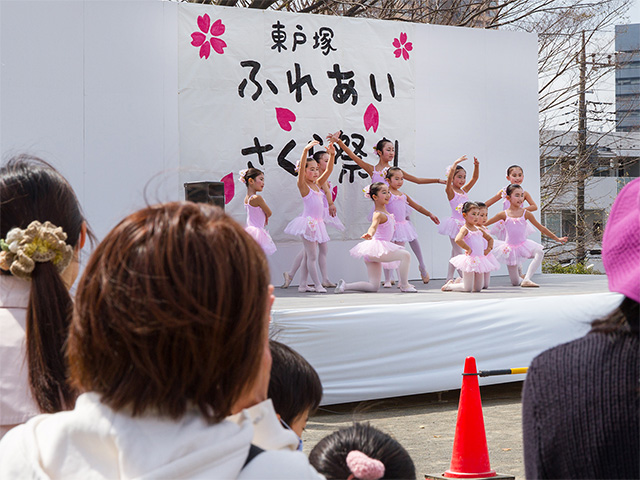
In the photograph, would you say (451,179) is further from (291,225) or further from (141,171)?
(141,171)

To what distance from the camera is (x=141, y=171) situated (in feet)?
26.5

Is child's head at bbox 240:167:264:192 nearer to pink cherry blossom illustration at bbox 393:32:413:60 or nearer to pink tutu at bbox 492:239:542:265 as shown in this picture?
pink cherry blossom illustration at bbox 393:32:413:60

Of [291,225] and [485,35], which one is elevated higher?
[485,35]

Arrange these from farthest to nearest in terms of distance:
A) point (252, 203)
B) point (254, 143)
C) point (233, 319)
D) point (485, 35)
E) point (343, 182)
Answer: point (485, 35), point (343, 182), point (254, 143), point (252, 203), point (233, 319)

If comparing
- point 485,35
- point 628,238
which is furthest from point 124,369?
point 485,35

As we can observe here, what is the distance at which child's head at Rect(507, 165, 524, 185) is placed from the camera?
9547mm

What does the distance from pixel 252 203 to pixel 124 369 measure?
714cm

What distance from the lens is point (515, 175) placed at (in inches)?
376

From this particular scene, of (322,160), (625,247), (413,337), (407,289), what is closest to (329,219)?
(322,160)

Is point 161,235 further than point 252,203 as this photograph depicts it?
No

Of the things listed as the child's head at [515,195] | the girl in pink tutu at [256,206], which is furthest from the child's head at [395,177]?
the girl in pink tutu at [256,206]

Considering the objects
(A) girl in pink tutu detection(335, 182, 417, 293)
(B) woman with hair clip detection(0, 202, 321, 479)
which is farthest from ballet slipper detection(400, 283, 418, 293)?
(B) woman with hair clip detection(0, 202, 321, 479)

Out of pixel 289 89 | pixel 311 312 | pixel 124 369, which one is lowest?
pixel 311 312

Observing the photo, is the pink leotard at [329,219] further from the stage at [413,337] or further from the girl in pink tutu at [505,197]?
the stage at [413,337]
